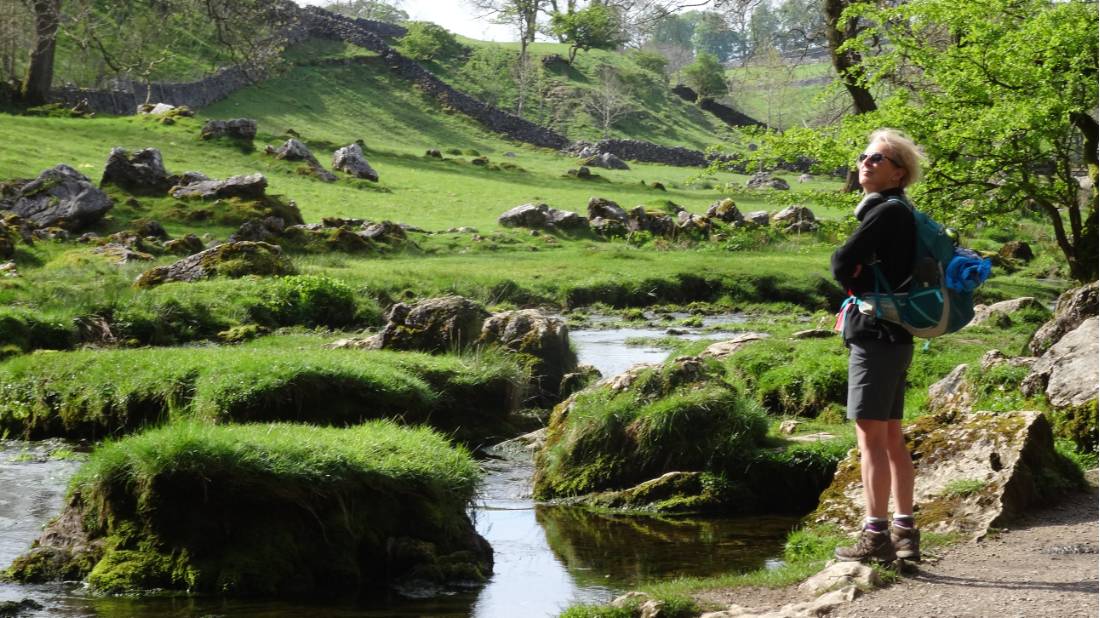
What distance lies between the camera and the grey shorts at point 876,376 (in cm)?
720

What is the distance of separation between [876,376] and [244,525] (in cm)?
470

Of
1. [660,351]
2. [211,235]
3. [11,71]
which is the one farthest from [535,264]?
[11,71]

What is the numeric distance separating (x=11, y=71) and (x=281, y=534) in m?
59.6

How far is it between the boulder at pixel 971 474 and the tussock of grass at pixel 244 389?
5738mm

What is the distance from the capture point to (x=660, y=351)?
21.7 meters

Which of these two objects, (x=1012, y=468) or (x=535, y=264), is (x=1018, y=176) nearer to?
(x=1012, y=468)

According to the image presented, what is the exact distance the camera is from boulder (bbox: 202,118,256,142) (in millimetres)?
48844

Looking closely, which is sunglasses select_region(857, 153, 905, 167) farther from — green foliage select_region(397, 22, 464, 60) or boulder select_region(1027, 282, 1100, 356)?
green foliage select_region(397, 22, 464, 60)

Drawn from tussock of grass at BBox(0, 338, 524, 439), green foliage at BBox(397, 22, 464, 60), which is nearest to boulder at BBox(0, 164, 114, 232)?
tussock of grass at BBox(0, 338, 524, 439)

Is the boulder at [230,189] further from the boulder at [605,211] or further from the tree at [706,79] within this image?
the tree at [706,79]

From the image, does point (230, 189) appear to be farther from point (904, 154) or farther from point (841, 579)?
point (841, 579)

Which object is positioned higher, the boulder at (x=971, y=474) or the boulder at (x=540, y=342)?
the boulder at (x=971, y=474)

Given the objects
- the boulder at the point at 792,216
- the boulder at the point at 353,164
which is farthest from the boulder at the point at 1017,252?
the boulder at the point at 353,164

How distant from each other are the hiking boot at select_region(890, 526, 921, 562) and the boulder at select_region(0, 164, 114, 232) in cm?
2814
